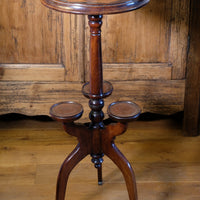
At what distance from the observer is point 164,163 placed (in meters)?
1.85

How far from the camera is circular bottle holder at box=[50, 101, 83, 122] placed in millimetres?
1367

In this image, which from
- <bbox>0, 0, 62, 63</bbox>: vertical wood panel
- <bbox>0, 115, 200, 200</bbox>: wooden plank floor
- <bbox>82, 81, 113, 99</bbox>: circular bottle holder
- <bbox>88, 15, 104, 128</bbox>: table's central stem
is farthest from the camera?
<bbox>0, 0, 62, 63</bbox>: vertical wood panel

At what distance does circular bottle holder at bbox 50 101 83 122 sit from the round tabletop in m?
0.38

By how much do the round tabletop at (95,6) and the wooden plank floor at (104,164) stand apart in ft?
2.71

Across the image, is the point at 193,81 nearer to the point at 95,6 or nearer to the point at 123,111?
the point at 123,111

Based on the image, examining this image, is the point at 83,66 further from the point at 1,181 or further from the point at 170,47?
the point at 1,181

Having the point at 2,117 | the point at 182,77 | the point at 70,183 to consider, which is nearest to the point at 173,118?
the point at 182,77

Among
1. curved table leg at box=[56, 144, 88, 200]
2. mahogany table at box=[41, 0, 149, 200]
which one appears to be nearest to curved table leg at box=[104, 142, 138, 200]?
mahogany table at box=[41, 0, 149, 200]

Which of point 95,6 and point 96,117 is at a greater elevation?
point 95,6

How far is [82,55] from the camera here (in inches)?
74.1

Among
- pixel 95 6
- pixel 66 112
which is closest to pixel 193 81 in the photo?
pixel 66 112

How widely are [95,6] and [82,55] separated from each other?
716 mm

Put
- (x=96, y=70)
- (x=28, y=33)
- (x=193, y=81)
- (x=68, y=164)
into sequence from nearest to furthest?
(x=96, y=70), (x=68, y=164), (x=28, y=33), (x=193, y=81)

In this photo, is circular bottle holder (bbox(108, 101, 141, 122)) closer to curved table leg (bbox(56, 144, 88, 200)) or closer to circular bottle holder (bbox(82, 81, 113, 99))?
circular bottle holder (bbox(82, 81, 113, 99))
